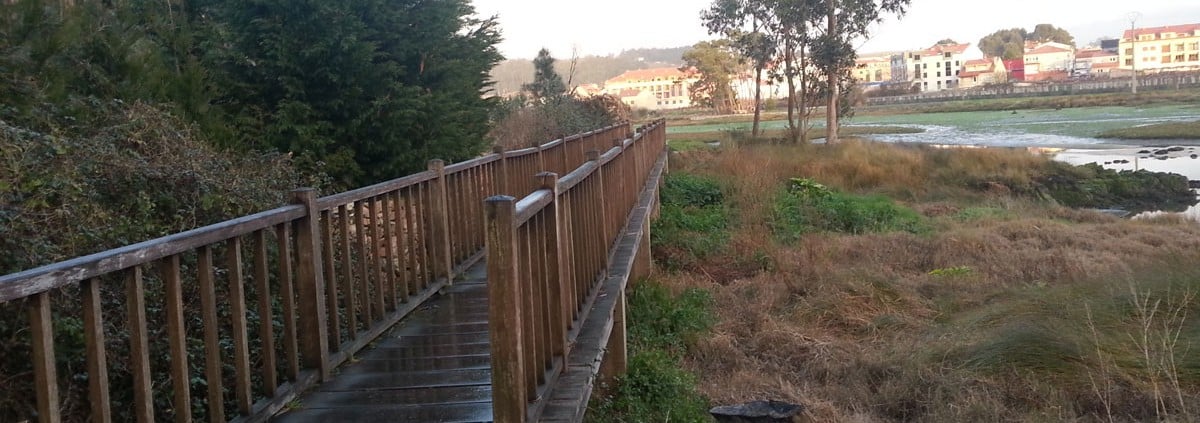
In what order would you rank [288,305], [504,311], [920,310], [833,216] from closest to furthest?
1. [504,311]
2. [288,305]
3. [920,310]
4. [833,216]

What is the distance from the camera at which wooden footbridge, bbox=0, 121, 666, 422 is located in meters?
3.15

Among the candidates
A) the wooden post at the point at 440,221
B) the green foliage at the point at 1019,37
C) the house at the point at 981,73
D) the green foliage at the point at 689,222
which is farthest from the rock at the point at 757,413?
the green foliage at the point at 1019,37

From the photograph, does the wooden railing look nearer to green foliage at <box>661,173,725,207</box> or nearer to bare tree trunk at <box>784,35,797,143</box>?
green foliage at <box>661,173,725,207</box>

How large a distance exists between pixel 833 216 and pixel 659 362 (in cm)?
1123

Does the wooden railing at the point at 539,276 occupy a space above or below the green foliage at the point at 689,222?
above

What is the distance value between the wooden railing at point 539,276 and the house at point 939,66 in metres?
168

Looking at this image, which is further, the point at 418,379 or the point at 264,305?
the point at 418,379

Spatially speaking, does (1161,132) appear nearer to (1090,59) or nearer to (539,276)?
(539,276)

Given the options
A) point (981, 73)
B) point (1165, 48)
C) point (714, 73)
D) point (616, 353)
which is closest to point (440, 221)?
point (616, 353)

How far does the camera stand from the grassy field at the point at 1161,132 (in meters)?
46.7

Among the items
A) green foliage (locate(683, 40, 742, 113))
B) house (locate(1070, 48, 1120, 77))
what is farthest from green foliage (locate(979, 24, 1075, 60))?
green foliage (locate(683, 40, 742, 113))

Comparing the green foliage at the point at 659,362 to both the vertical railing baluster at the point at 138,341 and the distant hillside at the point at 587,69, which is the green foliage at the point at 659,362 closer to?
the vertical railing baluster at the point at 138,341

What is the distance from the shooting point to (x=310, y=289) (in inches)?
178

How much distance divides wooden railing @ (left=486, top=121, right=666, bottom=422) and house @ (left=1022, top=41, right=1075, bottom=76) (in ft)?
545
